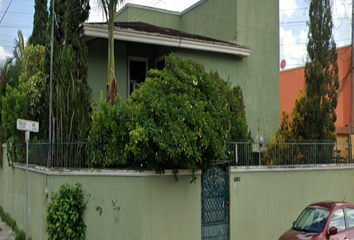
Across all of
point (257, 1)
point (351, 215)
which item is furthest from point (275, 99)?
point (351, 215)

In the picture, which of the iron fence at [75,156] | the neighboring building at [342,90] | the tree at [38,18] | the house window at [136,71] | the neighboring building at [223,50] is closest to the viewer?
the iron fence at [75,156]

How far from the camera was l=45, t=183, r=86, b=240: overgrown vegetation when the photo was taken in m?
8.78

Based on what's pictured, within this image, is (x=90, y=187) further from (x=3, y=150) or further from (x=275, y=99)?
(x=275, y=99)

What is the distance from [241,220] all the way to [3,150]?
37.2 ft

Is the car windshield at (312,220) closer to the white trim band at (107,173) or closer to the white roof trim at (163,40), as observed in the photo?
the white trim band at (107,173)

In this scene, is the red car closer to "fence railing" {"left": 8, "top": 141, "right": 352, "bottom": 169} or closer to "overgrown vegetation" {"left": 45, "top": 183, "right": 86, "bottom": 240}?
"fence railing" {"left": 8, "top": 141, "right": 352, "bottom": 169}

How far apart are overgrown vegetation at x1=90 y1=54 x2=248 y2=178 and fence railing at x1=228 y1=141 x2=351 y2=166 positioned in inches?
55.0

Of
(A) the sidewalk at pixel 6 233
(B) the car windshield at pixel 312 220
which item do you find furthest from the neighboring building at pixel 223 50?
(B) the car windshield at pixel 312 220

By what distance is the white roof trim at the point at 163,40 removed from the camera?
12175mm

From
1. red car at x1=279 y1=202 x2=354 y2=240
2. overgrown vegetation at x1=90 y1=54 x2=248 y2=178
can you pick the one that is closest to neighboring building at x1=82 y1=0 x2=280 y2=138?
overgrown vegetation at x1=90 y1=54 x2=248 y2=178

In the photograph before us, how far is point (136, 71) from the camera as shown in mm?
14969

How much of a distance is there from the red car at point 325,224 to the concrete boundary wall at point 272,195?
66.1 inches

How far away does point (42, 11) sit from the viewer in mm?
18281

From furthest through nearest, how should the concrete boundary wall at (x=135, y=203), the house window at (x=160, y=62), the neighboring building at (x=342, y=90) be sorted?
the neighboring building at (x=342, y=90) → the house window at (x=160, y=62) → the concrete boundary wall at (x=135, y=203)
